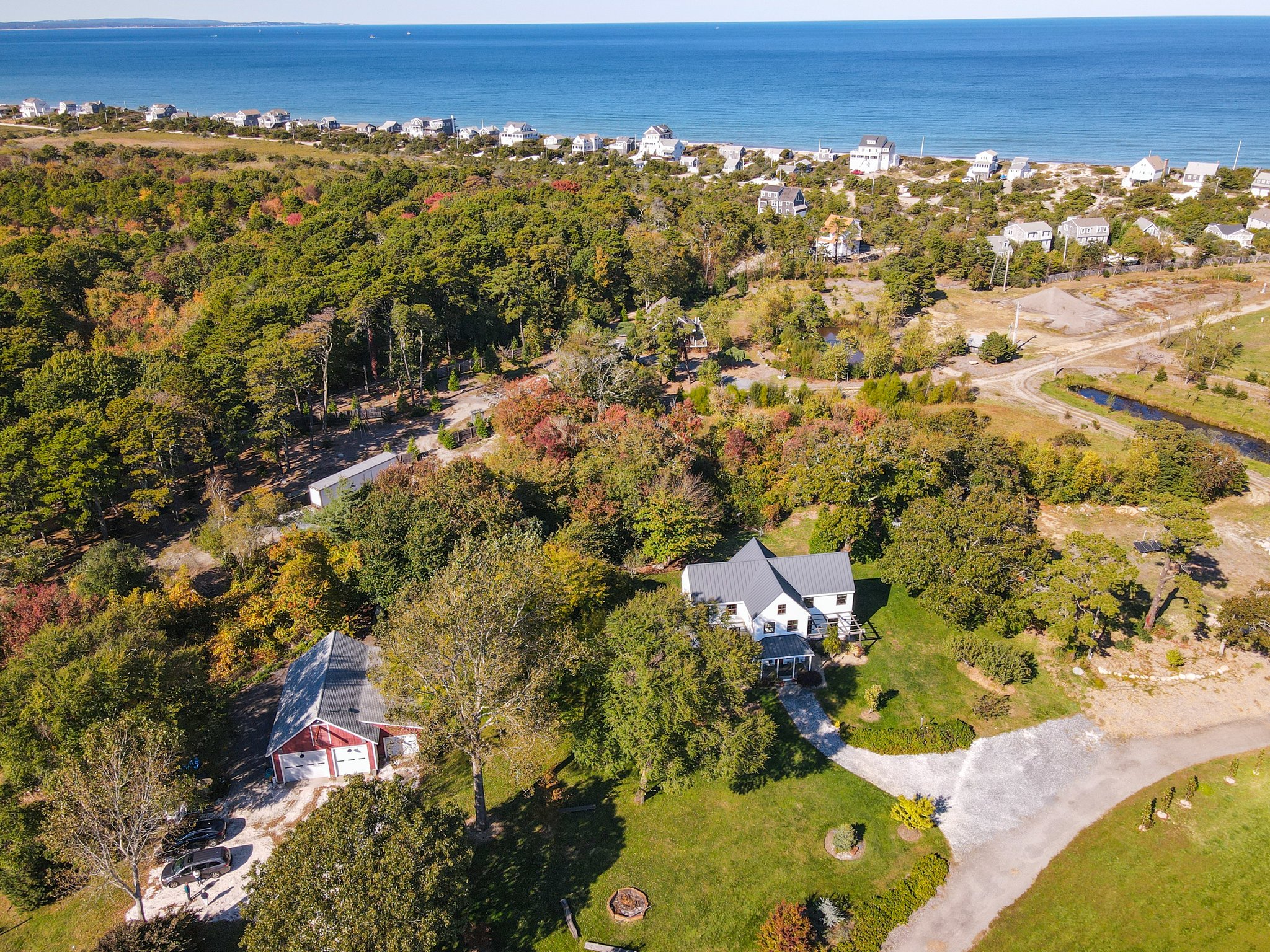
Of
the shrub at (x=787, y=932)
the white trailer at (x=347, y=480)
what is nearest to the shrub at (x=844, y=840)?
the shrub at (x=787, y=932)

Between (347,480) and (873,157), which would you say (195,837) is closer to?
(347,480)

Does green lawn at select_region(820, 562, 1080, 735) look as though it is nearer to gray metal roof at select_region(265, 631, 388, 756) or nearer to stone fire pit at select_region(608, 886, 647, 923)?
stone fire pit at select_region(608, 886, 647, 923)

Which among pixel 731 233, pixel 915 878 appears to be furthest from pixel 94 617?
pixel 731 233

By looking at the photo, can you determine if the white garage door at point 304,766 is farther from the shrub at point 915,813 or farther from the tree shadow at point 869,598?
the tree shadow at point 869,598

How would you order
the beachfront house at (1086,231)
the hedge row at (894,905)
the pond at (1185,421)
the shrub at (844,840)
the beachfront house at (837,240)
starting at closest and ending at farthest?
the hedge row at (894,905) < the shrub at (844,840) < the pond at (1185,421) < the beachfront house at (1086,231) < the beachfront house at (837,240)

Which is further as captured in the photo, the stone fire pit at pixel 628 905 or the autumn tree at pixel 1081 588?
the autumn tree at pixel 1081 588

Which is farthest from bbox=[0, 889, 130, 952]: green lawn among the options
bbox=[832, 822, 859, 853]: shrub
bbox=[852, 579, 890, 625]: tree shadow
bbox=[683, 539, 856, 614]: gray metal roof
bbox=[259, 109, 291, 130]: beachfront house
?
bbox=[259, 109, 291, 130]: beachfront house

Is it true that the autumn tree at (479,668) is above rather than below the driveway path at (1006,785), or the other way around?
above

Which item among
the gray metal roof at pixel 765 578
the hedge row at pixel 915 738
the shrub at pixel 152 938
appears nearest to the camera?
the shrub at pixel 152 938

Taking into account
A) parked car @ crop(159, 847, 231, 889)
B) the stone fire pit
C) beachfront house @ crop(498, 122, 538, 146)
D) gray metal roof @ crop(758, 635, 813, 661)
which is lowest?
the stone fire pit
